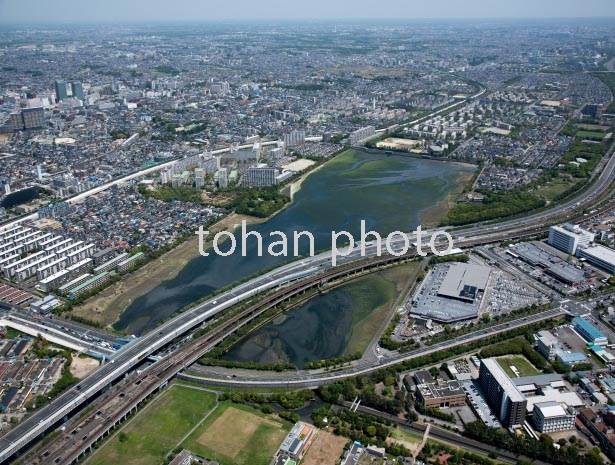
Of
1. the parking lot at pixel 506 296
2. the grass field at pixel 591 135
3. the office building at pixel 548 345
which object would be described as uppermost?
the grass field at pixel 591 135

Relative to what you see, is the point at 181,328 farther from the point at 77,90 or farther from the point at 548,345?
the point at 77,90

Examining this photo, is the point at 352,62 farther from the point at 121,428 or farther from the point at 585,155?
the point at 121,428

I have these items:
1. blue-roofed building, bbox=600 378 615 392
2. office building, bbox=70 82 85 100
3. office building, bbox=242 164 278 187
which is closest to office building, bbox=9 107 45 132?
office building, bbox=70 82 85 100

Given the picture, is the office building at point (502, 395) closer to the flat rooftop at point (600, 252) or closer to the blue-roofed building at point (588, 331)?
the blue-roofed building at point (588, 331)

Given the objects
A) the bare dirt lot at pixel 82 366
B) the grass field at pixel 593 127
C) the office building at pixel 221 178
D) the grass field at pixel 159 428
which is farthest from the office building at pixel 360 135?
the grass field at pixel 159 428

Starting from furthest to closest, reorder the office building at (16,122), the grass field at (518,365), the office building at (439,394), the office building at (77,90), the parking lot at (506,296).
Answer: the office building at (77,90) → the office building at (16,122) → the parking lot at (506,296) → the grass field at (518,365) → the office building at (439,394)

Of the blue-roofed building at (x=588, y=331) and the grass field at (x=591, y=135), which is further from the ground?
the grass field at (x=591, y=135)

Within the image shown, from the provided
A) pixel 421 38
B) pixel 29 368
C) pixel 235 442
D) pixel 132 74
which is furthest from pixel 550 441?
pixel 421 38

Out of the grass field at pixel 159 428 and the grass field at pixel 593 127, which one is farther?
the grass field at pixel 593 127
